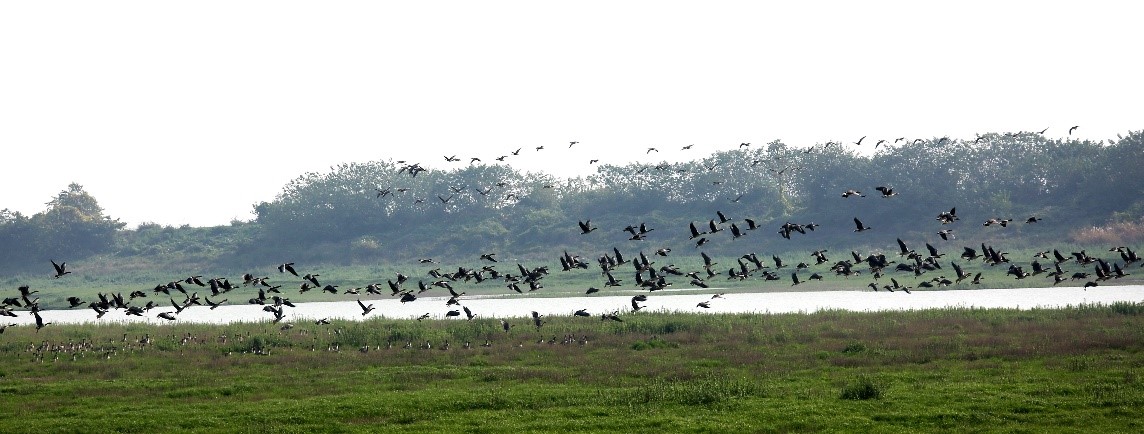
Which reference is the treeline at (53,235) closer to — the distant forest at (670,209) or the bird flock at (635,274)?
the distant forest at (670,209)

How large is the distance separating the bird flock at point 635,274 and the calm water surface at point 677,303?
99cm

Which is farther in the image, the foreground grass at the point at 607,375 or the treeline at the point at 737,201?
the treeline at the point at 737,201

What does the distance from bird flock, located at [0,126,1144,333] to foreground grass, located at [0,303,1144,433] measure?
1431 millimetres

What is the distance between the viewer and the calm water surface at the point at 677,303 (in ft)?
186

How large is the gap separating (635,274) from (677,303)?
809cm

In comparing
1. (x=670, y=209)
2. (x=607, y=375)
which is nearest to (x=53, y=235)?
(x=670, y=209)

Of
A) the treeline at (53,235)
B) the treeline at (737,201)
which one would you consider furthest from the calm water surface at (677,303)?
the treeline at (53,235)

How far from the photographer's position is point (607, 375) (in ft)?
105

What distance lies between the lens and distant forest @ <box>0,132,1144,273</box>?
102 m

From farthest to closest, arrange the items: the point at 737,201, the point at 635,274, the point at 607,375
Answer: the point at 737,201, the point at 635,274, the point at 607,375

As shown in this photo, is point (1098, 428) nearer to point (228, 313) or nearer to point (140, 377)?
point (140, 377)

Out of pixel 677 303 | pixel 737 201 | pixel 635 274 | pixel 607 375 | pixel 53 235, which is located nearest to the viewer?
pixel 607 375

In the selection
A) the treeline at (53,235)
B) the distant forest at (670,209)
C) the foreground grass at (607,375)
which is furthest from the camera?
the treeline at (53,235)

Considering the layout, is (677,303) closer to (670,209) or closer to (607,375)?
(607,375)
